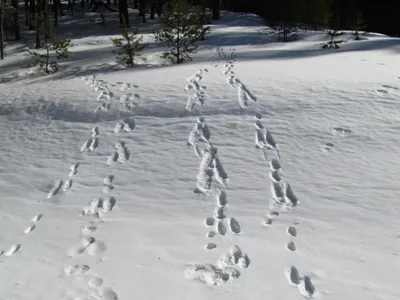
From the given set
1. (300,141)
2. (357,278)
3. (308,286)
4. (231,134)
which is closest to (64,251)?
(308,286)

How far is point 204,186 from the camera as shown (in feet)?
17.4

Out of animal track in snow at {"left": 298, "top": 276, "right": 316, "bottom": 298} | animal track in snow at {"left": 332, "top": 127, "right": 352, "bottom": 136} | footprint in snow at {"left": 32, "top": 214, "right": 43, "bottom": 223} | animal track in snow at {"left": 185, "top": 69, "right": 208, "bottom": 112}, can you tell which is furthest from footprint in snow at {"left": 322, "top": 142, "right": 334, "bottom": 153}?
footprint in snow at {"left": 32, "top": 214, "right": 43, "bottom": 223}

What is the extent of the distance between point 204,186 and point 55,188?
2.11 metres

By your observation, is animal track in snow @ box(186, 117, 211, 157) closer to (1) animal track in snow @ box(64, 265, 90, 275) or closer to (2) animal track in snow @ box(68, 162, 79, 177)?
(2) animal track in snow @ box(68, 162, 79, 177)

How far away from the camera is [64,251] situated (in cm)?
407

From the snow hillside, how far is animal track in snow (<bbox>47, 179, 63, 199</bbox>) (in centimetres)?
2

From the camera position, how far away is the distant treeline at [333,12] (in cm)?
1828

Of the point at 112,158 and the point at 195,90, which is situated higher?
the point at 195,90

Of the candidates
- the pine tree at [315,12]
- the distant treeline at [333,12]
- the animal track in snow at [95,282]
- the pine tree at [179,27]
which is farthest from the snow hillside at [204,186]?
the pine tree at [315,12]

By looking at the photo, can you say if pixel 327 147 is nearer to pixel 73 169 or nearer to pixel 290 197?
pixel 290 197

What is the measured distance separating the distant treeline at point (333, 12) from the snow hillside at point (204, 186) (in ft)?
29.8

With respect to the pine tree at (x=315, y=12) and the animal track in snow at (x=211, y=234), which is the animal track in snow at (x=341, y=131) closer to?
the animal track in snow at (x=211, y=234)

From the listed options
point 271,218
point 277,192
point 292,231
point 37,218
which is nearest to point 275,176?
point 277,192

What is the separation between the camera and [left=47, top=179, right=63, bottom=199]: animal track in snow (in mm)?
5314
